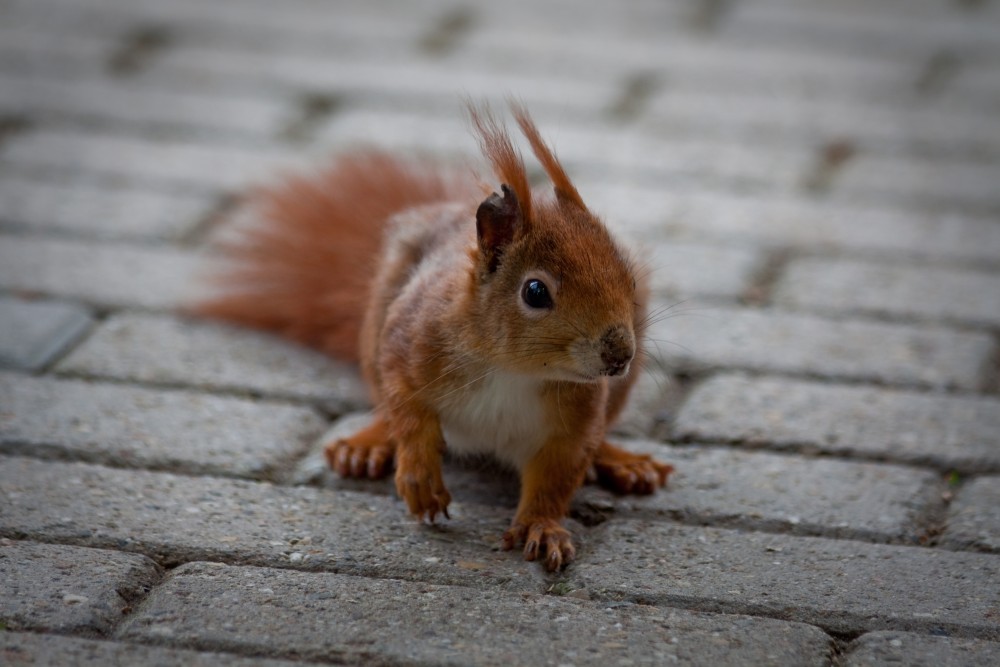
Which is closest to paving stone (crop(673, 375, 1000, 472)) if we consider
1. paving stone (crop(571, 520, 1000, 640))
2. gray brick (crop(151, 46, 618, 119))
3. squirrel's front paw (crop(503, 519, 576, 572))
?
paving stone (crop(571, 520, 1000, 640))

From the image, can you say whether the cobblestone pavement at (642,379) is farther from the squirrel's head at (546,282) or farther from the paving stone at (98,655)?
the squirrel's head at (546,282)

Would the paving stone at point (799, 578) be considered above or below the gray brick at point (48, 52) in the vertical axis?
below

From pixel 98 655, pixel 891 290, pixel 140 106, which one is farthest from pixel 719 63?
pixel 98 655

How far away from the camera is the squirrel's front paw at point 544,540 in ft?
6.49

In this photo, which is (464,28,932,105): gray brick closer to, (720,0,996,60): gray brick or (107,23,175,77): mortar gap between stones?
(720,0,996,60): gray brick

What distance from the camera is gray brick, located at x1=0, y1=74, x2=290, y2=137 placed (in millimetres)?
3963

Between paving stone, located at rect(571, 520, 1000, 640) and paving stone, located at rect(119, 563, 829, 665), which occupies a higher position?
paving stone, located at rect(571, 520, 1000, 640)

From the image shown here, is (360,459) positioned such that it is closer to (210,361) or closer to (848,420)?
(210,361)

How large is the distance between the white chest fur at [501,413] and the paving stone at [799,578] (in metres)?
0.19

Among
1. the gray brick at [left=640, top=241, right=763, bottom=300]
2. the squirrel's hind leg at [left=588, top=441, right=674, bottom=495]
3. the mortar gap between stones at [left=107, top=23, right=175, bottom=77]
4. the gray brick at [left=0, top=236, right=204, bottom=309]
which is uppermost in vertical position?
the mortar gap between stones at [left=107, top=23, right=175, bottom=77]

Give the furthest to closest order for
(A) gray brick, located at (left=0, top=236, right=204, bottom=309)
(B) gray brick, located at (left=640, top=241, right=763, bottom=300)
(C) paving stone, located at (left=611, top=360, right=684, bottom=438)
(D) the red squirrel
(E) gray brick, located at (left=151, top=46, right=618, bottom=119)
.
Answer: (E) gray brick, located at (left=151, top=46, right=618, bottom=119) < (B) gray brick, located at (left=640, top=241, right=763, bottom=300) < (A) gray brick, located at (left=0, top=236, right=204, bottom=309) < (C) paving stone, located at (left=611, top=360, right=684, bottom=438) < (D) the red squirrel

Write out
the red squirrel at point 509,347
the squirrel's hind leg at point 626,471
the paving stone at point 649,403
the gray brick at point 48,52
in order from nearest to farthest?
1. the red squirrel at point 509,347
2. the squirrel's hind leg at point 626,471
3. the paving stone at point 649,403
4. the gray brick at point 48,52

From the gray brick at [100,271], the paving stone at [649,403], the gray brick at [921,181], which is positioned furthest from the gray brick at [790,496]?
the gray brick at [921,181]

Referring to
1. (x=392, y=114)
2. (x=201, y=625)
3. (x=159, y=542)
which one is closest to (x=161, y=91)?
(x=392, y=114)
